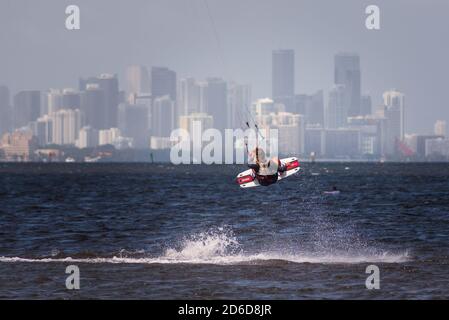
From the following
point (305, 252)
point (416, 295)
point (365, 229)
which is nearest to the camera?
point (416, 295)

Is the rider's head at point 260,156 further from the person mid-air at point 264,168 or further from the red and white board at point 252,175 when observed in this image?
the red and white board at point 252,175

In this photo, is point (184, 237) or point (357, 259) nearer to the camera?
point (357, 259)

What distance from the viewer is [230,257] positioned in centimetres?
4169

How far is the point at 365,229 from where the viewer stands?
191 ft

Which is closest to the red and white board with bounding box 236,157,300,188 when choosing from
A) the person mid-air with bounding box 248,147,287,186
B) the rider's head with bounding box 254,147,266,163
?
the person mid-air with bounding box 248,147,287,186

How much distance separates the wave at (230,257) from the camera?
4059cm

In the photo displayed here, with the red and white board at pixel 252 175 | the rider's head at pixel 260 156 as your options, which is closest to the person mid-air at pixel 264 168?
the rider's head at pixel 260 156

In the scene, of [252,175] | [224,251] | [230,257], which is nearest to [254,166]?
[252,175]

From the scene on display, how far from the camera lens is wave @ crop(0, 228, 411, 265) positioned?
40594mm

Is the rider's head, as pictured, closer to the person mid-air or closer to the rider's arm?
the person mid-air

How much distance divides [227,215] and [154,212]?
640 centimetres

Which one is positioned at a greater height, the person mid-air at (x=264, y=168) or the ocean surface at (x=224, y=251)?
the person mid-air at (x=264, y=168)
